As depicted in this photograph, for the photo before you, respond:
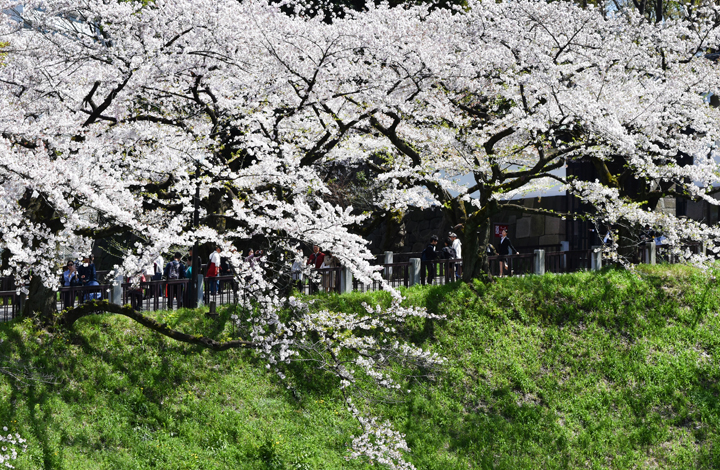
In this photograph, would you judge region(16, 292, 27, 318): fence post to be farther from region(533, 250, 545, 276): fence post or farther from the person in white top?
region(533, 250, 545, 276): fence post

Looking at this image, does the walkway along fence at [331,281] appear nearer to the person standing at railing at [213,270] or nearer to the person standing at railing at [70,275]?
the person standing at railing at [213,270]

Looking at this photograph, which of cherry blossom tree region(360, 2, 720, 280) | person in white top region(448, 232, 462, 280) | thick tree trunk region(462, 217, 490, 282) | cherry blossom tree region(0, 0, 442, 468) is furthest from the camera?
person in white top region(448, 232, 462, 280)

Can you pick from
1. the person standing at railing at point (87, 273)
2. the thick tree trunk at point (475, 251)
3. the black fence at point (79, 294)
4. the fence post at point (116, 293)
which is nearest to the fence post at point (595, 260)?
the thick tree trunk at point (475, 251)

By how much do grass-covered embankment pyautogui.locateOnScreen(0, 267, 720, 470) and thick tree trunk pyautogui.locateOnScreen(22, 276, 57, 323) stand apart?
14.6 inches

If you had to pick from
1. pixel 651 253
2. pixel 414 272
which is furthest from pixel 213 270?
pixel 651 253

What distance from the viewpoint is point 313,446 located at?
12.1m

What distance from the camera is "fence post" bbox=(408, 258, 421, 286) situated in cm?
1616

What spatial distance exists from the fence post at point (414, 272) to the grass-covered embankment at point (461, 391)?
24.8 inches

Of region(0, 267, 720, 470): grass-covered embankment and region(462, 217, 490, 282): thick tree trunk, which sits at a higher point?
region(462, 217, 490, 282): thick tree trunk

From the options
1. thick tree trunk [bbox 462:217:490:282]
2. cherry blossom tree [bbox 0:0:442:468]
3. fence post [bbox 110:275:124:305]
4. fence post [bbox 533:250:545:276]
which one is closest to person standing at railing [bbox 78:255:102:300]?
fence post [bbox 110:275:124:305]

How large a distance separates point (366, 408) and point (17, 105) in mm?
7990

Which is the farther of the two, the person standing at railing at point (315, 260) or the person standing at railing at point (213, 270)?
the person standing at railing at point (315, 260)

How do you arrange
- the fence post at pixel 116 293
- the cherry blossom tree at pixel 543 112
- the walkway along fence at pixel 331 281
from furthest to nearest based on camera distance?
the cherry blossom tree at pixel 543 112 → the fence post at pixel 116 293 → the walkway along fence at pixel 331 281

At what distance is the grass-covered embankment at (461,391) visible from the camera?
440 inches
